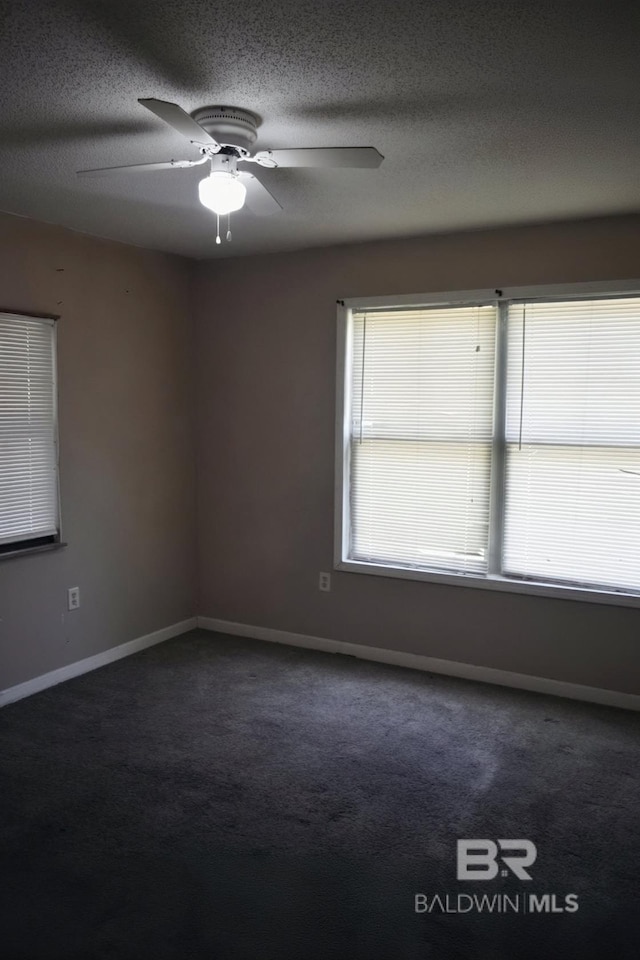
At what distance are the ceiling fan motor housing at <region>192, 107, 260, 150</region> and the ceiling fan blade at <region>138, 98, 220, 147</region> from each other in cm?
10

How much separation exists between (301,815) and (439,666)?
1.69 metres

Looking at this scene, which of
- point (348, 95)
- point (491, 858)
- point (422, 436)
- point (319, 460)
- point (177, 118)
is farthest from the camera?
point (319, 460)

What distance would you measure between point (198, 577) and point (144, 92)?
3.38 m

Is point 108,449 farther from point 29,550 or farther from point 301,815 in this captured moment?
point 301,815

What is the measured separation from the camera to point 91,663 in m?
4.16

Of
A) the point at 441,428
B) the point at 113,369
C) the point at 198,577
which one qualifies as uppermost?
the point at 113,369

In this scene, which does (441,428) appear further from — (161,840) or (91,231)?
(161,840)

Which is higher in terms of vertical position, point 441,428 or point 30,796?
point 441,428

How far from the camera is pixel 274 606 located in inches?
185

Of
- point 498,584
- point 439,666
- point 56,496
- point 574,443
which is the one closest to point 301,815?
point 439,666

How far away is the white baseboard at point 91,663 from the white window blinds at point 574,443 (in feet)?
7.34

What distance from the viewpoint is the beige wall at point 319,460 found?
3.73 metres

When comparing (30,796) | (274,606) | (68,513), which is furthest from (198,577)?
(30,796)

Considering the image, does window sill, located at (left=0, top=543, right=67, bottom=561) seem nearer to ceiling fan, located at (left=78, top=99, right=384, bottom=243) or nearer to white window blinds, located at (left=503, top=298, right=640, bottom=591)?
ceiling fan, located at (left=78, top=99, right=384, bottom=243)
